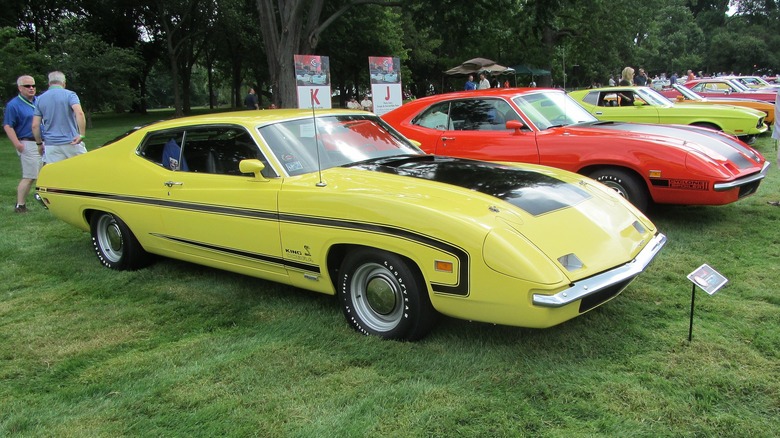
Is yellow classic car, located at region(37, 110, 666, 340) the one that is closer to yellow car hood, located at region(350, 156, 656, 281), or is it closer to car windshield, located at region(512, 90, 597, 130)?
yellow car hood, located at region(350, 156, 656, 281)

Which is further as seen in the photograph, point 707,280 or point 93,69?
point 93,69

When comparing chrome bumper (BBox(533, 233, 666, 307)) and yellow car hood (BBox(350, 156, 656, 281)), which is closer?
chrome bumper (BBox(533, 233, 666, 307))

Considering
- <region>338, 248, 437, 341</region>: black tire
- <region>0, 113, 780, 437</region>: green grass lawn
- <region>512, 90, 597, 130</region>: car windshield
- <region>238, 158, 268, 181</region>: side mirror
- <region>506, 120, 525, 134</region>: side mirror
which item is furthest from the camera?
<region>512, 90, 597, 130</region>: car windshield

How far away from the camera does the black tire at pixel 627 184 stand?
5.74 m

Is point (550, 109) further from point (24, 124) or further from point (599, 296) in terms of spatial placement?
point (24, 124)

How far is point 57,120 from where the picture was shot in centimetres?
688

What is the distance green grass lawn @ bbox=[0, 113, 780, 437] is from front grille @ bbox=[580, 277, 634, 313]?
32 cm

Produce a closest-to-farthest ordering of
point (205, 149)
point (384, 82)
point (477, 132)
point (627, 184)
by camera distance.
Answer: point (205, 149), point (627, 184), point (477, 132), point (384, 82)

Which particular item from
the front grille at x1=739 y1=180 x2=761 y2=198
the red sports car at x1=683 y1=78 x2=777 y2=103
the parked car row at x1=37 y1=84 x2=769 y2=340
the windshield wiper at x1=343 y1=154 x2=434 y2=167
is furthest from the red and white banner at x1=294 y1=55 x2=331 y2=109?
the red sports car at x1=683 y1=78 x2=777 y2=103

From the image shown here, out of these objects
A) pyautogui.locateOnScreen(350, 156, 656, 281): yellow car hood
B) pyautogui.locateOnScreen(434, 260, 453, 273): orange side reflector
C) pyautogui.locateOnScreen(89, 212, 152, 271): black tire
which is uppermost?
pyautogui.locateOnScreen(350, 156, 656, 281): yellow car hood

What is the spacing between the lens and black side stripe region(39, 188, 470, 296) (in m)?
3.07

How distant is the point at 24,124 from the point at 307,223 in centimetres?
576

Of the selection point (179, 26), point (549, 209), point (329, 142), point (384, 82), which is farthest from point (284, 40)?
point (179, 26)

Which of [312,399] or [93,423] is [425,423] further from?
[93,423]
